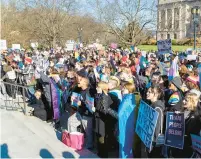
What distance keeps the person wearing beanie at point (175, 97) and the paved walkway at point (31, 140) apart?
186cm

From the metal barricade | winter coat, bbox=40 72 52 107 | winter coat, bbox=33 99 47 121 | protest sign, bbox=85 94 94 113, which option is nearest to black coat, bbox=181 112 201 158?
protest sign, bbox=85 94 94 113

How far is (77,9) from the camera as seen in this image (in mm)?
43094

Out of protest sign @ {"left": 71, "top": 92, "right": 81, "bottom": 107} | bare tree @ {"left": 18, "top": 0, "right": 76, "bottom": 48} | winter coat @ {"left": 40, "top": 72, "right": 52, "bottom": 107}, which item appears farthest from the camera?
bare tree @ {"left": 18, "top": 0, "right": 76, "bottom": 48}

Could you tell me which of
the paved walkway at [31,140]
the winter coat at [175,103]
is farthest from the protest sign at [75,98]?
the winter coat at [175,103]

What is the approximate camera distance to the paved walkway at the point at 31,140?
680 cm

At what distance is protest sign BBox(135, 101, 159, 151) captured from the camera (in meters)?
4.92

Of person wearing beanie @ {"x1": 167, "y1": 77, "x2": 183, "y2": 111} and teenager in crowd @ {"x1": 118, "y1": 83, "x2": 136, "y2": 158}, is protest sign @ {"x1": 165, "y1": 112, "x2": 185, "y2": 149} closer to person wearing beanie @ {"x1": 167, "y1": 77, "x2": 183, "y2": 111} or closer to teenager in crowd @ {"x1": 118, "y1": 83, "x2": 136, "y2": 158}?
person wearing beanie @ {"x1": 167, "y1": 77, "x2": 183, "y2": 111}

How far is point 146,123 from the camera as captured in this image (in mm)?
5180

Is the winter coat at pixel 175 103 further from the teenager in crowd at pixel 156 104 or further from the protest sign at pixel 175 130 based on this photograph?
the protest sign at pixel 175 130

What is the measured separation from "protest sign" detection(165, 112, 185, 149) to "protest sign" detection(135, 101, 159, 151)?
29cm

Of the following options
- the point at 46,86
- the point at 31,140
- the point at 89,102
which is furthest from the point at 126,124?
the point at 46,86

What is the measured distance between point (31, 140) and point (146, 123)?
11.0 feet

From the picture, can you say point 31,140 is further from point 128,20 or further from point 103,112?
point 128,20

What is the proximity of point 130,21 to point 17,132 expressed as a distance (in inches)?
711
